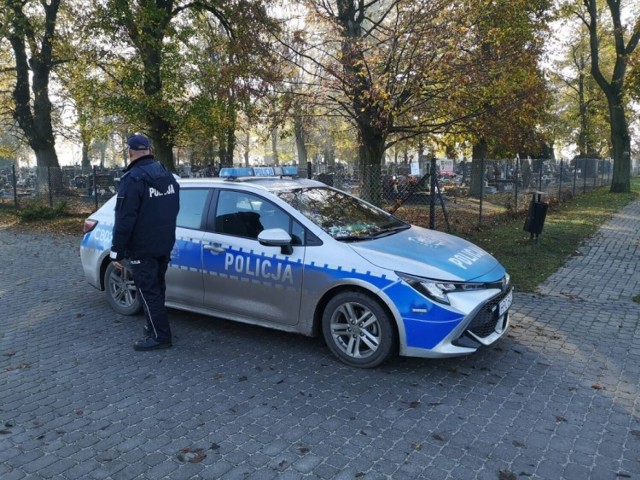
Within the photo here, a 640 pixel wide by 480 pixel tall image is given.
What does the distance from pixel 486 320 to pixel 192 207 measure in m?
3.13

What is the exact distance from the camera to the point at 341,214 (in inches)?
211

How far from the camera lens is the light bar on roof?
5.73m

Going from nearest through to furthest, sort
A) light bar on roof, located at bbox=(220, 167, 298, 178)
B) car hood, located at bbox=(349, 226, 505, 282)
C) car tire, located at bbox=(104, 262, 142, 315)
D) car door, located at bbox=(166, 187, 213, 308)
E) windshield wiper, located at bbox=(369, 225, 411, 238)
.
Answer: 1. car hood, located at bbox=(349, 226, 505, 282)
2. windshield wiper, located at bbox=(369, 225, 411, 238)
3. car door, located at bbox=(166, 187, 213, 308)
4. light bar on roof, located at bbox=(220, 167, 298, 178)
5. car tire, located at bbox=(104, 262, 142, 315)

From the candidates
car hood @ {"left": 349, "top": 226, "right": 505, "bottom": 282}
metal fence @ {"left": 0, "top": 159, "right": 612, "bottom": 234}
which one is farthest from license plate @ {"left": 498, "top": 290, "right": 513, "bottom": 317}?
metal fence @ {"left": 0, "top": 159, "right": 612, "bottom": 234}

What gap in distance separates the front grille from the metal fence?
5805 mm

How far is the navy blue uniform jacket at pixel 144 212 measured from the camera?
464cm

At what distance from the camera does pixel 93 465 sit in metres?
3.14

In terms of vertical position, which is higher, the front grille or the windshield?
the windshield

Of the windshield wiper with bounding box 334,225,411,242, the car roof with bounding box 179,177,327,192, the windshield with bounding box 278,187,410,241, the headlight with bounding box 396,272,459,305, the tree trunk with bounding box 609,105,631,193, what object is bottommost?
the headlight with bounding box 396,272,459,305

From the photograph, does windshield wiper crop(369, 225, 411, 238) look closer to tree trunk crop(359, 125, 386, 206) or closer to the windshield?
the windshield

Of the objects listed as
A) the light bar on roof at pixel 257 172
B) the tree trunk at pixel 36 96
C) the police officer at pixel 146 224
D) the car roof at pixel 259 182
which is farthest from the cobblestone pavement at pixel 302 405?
the tree trunk at pixel 36 96

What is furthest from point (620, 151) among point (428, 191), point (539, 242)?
point (539, 242)

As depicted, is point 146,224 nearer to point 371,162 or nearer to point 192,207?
point 192,207

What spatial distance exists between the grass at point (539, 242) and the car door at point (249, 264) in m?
3.95
